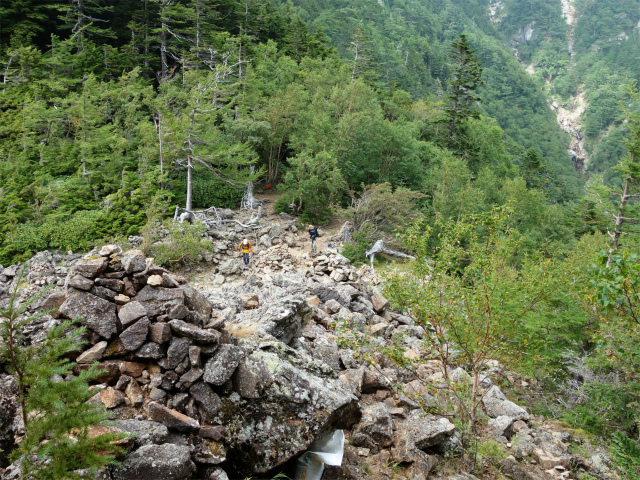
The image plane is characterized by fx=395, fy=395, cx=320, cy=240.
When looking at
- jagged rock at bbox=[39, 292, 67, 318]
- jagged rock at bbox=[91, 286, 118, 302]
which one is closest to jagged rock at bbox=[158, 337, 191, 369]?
jagged rock at bbox=[91, 286, 118, 302]

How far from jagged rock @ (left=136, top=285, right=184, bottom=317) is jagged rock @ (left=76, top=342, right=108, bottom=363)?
704mm

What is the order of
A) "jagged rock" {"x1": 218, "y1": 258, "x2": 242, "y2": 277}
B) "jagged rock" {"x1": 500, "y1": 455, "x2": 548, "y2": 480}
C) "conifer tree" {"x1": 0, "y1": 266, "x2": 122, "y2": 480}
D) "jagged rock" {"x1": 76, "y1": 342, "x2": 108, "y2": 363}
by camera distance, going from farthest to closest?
"jagged rock" {"x1": 218, "y1": 258, "x2": 242, "y2": 277} < "jagged rock" {"x1": 500, "y1": 455, "x2": 548, "y2": 480} < "jagged rock" {"x1": 76, "y1": 342, "x2": 108, "y2": 363} < "conifer tree" {"x1": 0, "y1": 266, "x2": 122, "y2": 480}

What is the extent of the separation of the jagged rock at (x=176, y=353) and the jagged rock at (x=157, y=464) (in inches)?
46.2

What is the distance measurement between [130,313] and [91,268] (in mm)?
918

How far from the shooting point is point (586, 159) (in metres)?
107

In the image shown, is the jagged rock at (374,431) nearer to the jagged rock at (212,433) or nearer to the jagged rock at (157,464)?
the jagged rock at (212,433)

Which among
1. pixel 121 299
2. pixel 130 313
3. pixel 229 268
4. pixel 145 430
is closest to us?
pixel 145 430

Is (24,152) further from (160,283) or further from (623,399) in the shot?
(623,399)

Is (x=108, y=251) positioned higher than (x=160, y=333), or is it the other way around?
(x=108, y=251)

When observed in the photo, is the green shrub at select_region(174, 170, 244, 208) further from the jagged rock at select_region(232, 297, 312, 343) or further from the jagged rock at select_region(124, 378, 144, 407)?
the jagged rock at select_region(124, 378, 144, 407)

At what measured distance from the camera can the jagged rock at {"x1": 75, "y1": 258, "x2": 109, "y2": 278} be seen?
18.1 feet

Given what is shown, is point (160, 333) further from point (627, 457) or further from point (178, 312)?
Answer: point (627, 457)

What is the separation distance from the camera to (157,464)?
12.9 ft

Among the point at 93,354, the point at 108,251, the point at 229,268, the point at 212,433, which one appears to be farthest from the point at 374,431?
the point at 229,268
